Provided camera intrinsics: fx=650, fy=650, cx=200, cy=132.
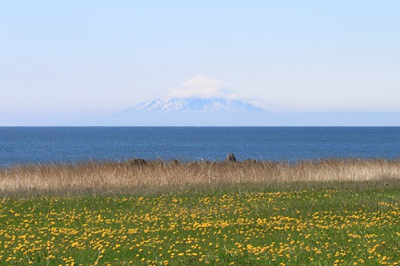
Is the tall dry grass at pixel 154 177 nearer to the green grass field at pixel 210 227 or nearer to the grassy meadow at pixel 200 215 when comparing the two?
the grassy meadow at pixel 200 215

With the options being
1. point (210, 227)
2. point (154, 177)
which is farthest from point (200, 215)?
point (154, 177)

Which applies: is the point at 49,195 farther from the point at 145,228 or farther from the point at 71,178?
the point at 145,228

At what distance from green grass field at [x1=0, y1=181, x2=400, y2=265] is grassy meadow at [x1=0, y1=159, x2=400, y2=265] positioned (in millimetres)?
46

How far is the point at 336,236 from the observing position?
18031 millimetres

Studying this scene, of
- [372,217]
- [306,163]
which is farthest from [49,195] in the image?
[306,163]

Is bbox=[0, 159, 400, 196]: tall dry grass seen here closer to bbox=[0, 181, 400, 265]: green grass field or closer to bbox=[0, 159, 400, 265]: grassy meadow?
bbox=[0, 159, 400, 265]: grassy meadow

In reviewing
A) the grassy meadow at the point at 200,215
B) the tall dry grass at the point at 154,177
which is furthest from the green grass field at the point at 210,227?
the tall dry grass at the point at 154,177

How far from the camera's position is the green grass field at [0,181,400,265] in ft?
51.9

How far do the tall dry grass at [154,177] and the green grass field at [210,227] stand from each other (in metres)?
2.69

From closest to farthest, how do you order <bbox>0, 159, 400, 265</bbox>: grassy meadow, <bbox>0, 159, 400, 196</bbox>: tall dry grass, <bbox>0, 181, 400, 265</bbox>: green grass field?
<bbox>0, 181, 400, 265</bbox>: green grass field → <bbox>0, 159, 400, 265</bbox>: grassy meadow → <bbox>0, 159, 400, 196</bbox>: tall dry grass

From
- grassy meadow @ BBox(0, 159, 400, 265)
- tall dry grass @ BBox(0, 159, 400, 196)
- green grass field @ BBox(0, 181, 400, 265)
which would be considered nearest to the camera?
green grass field @ BBox(0, 181, 400, 265)

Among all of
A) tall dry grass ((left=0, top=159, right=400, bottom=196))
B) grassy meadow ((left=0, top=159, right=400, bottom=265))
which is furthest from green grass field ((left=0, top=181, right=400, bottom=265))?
tall dry grass ((left=0, top=159, right=400, bottom=196))

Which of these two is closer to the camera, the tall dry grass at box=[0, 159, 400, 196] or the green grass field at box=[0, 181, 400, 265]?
the green grass field at box=[0, 181, 400, 265]

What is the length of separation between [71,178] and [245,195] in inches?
458
